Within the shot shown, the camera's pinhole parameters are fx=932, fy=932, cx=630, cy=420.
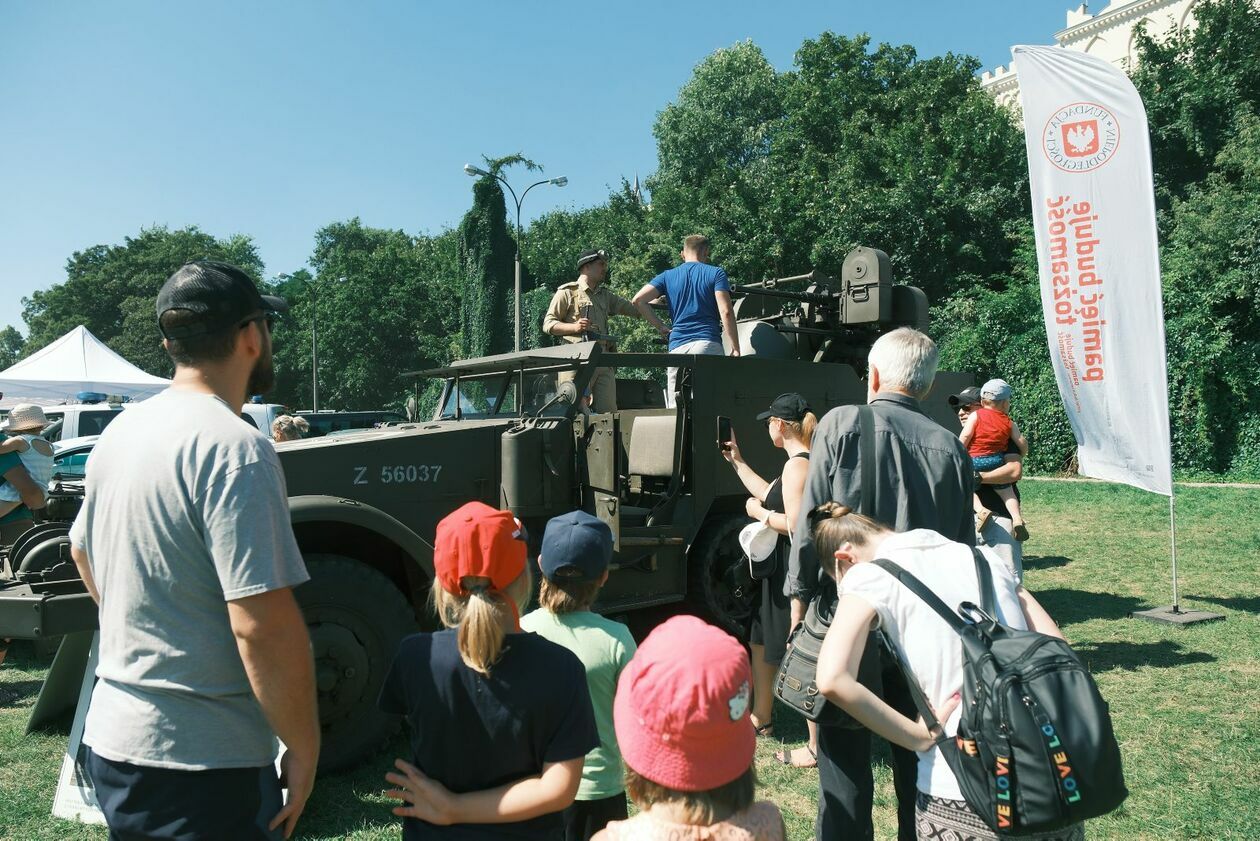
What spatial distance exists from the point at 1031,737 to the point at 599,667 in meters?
1.20

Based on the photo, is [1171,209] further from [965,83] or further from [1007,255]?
[965,83]

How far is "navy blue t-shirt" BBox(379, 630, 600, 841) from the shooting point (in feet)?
6.32

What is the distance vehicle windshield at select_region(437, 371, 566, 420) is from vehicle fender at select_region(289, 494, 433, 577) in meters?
1.29

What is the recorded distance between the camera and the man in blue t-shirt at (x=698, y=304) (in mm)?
6383

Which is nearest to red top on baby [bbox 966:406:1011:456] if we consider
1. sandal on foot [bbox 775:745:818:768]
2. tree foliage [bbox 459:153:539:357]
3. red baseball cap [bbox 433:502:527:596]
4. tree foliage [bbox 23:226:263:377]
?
sandal on foot [bbox 775:745:818:768]

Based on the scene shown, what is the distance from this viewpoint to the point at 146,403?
1861 millimetres

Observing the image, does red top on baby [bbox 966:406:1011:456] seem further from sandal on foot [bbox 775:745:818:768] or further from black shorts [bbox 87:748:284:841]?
black shorts [bbox 87:748:284:841]

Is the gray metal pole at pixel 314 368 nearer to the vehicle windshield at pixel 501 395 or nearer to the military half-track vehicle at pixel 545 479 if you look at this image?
the vehicle windshield at pixel 501 395

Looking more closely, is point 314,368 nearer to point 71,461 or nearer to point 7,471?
point 71,461

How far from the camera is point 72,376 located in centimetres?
1775

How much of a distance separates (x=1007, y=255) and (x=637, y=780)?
28.2 metres

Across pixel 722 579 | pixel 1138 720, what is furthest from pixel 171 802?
pixel 1138 720

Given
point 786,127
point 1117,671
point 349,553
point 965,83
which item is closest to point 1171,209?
point 965,83

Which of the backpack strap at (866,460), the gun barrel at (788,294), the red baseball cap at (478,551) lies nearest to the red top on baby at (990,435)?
the gun barrel at (788,294)
